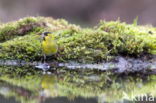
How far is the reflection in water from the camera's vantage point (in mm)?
5830

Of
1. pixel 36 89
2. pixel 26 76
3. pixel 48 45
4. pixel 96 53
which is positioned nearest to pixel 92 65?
pixel 96 53

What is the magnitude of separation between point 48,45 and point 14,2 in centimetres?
1346

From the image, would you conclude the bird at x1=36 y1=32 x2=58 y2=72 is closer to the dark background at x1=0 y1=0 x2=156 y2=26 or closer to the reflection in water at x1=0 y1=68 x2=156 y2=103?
the reflection in water at x1=0 y1=68 x2=156 y2=103

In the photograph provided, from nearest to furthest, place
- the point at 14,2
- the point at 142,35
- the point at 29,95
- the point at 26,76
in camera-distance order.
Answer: the point at 29,95 → the point at 26,76 → the point at 142,35 → the point at 14,2

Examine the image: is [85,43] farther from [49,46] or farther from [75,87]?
[75,87]

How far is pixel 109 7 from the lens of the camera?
2156cm

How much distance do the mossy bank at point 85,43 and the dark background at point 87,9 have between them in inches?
431

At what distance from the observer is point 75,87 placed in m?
6.53

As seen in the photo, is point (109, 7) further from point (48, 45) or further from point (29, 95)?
point (29, 95)

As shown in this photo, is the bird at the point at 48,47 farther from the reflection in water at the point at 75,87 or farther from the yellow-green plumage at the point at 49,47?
the reflection in water at the point at 75,87

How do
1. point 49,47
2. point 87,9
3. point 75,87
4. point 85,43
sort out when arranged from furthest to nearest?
point 87,9 → point 85,43 → point 49,47 → point 75,87

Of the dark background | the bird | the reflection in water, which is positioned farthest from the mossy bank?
the dark background

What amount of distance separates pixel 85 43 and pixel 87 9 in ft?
43.3

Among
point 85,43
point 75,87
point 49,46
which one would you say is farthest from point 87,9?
point 75,87
